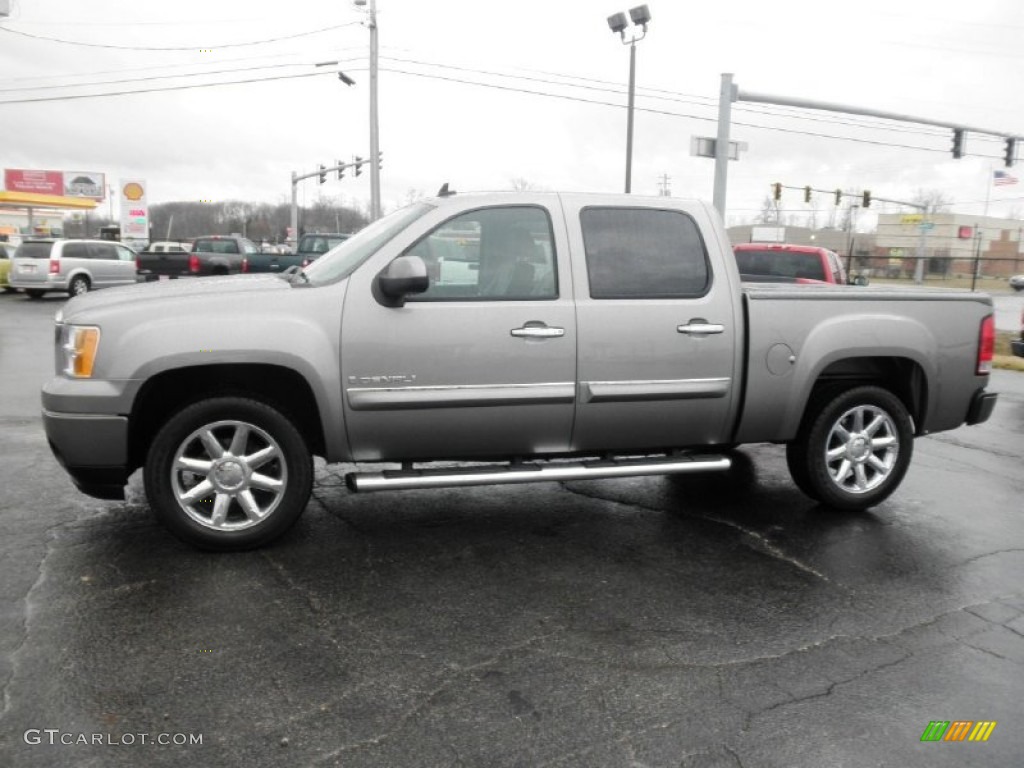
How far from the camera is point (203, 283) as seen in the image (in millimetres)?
4602

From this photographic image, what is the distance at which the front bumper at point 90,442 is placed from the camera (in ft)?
13.1

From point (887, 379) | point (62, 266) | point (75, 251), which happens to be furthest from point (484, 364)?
point (75, 251)

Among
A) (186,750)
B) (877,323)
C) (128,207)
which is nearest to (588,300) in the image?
(877,323)

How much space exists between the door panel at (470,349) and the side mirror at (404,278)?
0.12 m

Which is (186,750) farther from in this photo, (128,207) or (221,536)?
(128,207)

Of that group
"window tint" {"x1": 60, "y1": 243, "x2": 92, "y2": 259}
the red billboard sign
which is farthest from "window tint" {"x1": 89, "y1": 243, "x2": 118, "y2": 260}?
the red billboard sign

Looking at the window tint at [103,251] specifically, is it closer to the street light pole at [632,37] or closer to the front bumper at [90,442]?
the street light pole at [632,37]

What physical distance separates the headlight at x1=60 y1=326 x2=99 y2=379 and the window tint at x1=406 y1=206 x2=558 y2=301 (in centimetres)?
162

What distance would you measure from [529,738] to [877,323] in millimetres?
3518

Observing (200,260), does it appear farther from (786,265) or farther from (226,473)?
(226,473)

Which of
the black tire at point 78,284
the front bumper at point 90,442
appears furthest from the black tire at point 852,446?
the black tire at point 78,284

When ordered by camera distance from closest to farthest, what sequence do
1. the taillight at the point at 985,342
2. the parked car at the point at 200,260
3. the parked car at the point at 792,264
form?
the taillight at the point at 985,342
the parked car at the point at 792,264
the parked car at the point at 200,260

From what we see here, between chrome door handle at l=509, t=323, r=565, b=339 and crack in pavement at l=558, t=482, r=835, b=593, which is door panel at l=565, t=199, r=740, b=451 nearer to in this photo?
chrome door handle at l=509, t=323, r=565, b=339

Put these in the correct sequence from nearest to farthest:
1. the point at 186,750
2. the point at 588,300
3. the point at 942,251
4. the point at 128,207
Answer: the point at 186,750 → the point at 588,300 → the point at 128,207 → the point at 942,251
